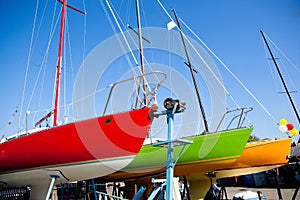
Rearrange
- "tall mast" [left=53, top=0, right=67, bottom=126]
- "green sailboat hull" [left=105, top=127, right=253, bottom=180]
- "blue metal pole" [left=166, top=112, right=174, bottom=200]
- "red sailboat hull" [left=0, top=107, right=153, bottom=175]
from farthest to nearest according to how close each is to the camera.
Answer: "tall mast" [left=53, top=0, right=67, bottom=126] → "green sailboat hull" [left=105, top=127, right=253, bottom=180] → "red sailboat hull" [left=0, top=107, right=153, bottom=175] → "blue metal pole" [left=166, top=112, right=174, bottom=200]

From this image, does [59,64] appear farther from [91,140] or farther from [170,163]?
[170,163]

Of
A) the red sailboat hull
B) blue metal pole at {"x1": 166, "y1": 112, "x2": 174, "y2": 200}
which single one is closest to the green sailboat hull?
the red sailboat hull

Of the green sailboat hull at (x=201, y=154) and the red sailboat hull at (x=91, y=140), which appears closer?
the red sailboat hull at (x=91, y=140)

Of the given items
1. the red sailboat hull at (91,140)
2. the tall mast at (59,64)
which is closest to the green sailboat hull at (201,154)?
the red sailboat hull at (91,140)

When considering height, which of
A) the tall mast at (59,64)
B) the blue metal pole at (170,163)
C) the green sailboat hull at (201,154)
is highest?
the tall mast at (59,64)

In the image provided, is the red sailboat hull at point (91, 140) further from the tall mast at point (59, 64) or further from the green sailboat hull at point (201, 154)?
the tall mast at point (59, 64)

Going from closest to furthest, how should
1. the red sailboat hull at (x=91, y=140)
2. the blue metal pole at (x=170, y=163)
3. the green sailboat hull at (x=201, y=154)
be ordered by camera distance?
the blue metal pole at (x=170, y=163) → the red sailboat hull at (x=91, y=140) → the green sailboat hull at (x=201, y=154)

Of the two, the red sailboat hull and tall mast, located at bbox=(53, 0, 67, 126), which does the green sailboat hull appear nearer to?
the red sailboat hull

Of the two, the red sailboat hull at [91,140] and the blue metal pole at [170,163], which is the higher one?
the red sailboat hull at [91,140]

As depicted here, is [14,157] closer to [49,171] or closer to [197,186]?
[49,171]

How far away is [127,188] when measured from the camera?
284 inches

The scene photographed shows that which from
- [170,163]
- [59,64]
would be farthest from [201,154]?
[59,64]

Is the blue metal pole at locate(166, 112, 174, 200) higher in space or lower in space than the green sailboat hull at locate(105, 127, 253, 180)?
lower

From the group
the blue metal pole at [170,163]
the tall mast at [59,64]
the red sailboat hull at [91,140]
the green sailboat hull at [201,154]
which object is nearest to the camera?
the blue metal pole at [170,163]
